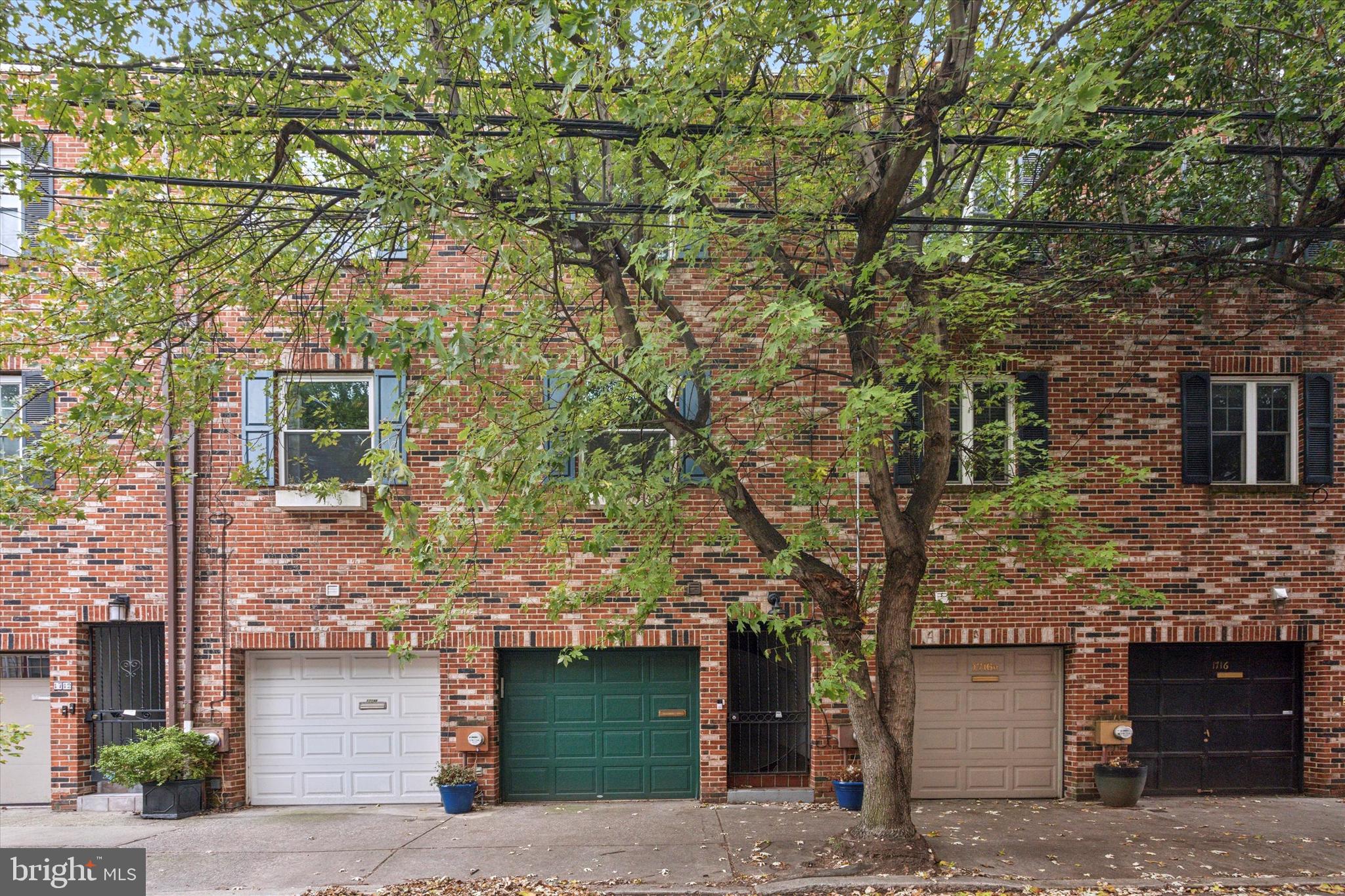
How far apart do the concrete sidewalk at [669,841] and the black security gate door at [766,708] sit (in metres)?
0.59

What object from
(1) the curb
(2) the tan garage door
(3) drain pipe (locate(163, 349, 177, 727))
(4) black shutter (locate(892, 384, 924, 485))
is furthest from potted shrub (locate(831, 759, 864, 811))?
(3) drain pipe (locate(163, 349, 177, 727))

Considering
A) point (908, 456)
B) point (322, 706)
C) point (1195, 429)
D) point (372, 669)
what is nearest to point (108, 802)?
point (322, 706)

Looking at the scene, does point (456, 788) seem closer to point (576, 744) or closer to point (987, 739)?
point (576, 744)

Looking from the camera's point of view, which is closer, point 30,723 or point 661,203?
point 661,203

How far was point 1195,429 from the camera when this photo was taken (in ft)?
34.5

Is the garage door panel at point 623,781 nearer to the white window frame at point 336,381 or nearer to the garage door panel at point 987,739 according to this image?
the garage door panel at point 987,739

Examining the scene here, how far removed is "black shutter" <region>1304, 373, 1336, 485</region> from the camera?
1050cm

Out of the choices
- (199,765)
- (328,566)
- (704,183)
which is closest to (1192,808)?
(704,183)

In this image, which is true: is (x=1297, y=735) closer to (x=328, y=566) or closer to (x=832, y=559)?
(x=832, y=559)

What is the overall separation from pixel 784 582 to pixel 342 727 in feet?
18.2

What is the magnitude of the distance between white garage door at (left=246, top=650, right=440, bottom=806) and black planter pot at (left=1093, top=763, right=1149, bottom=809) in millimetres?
7768

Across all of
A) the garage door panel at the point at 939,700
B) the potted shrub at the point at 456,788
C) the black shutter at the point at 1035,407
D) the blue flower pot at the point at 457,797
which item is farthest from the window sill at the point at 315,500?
the black shutter at the point at 1035,407

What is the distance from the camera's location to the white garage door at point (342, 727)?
34.2 ft

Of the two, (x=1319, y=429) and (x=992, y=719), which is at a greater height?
(x=1319, y=429)
